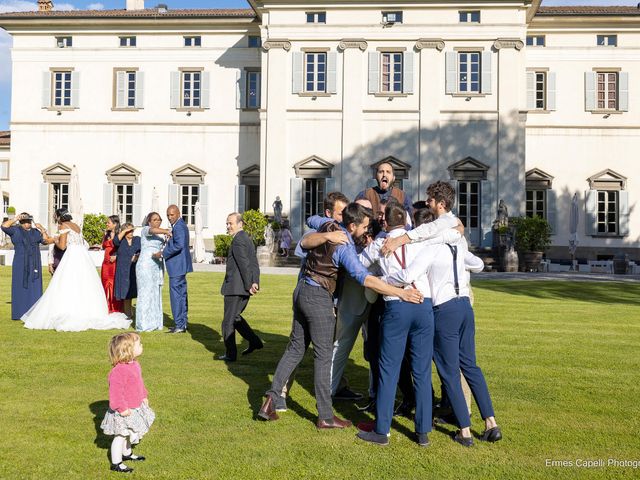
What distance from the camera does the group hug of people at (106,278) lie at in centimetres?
1025

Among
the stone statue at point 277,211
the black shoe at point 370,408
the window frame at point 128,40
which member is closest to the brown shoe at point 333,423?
the black shoe at point 370,408

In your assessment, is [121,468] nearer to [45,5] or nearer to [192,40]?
[192,40]

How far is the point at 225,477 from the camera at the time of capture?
14.7ft

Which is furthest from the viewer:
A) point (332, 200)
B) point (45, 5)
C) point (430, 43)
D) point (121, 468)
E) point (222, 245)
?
point (45, 5)

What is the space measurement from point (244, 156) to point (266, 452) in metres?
27.3

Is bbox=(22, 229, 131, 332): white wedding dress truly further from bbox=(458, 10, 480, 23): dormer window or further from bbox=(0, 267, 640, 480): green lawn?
bbox=(458, 10, 480, 23): dormer window

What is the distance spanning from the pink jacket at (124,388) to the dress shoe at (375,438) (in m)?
1.76

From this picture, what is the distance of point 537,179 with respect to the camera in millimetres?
30984

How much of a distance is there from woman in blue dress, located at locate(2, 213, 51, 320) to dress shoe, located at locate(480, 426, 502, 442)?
347 inches

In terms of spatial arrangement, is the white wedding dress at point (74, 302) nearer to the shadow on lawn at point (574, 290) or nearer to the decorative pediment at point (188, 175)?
the shadow on lawn at point (574, 290)

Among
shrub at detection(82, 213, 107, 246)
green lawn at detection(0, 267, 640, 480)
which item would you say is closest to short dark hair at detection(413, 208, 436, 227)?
green lawn at detection(0, 267, 640, 480)

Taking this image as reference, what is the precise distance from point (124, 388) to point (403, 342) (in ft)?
6.80

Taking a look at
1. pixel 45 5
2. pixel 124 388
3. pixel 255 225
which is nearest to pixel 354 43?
pixel 255 225

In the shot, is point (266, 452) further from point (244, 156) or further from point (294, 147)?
point (244, 156)
